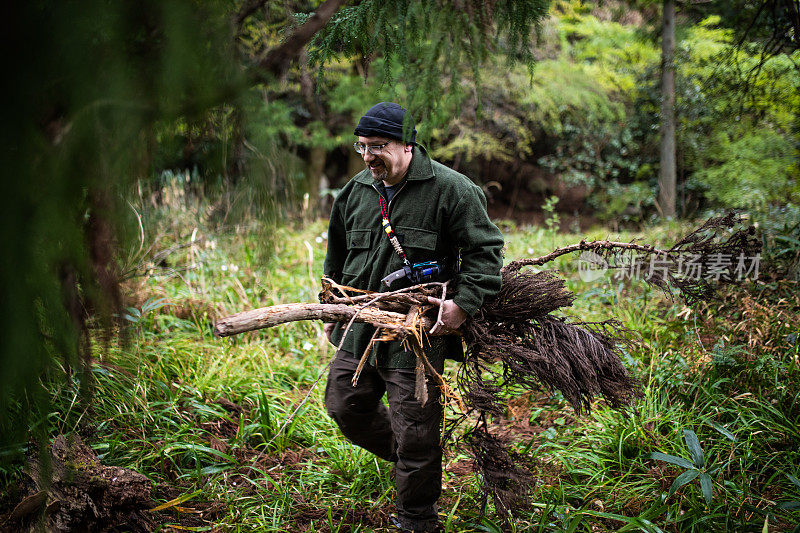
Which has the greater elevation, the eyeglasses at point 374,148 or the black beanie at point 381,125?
the black beanie at point 381,125

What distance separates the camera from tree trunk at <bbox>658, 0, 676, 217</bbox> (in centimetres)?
848

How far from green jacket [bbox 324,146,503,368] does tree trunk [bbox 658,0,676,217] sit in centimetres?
712

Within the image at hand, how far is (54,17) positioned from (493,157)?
39.1 feet

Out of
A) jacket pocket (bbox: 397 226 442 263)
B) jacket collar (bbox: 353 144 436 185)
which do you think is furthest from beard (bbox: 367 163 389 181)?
jacket pocket (bbox: 397 226 442 263)

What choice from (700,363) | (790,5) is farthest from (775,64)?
(700,363)

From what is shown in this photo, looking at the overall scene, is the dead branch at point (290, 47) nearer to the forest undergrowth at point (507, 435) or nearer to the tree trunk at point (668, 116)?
the forest undergrowth at point (507, 435)

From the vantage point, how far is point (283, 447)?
3.30m

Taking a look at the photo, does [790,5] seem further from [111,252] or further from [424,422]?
[111,252]

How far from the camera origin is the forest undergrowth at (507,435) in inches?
103

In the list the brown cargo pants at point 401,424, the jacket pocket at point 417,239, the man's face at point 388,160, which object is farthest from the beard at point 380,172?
the brown cargo pants at point 401,424

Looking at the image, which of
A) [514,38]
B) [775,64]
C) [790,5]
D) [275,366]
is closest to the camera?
[514,38]

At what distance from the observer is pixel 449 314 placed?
2.36 meters

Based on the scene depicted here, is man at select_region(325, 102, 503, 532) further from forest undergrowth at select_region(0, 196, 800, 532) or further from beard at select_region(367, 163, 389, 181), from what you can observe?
forest undergrowth at select_region(0, 196, 800, 532)

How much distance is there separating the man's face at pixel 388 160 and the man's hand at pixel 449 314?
0.65 metres
